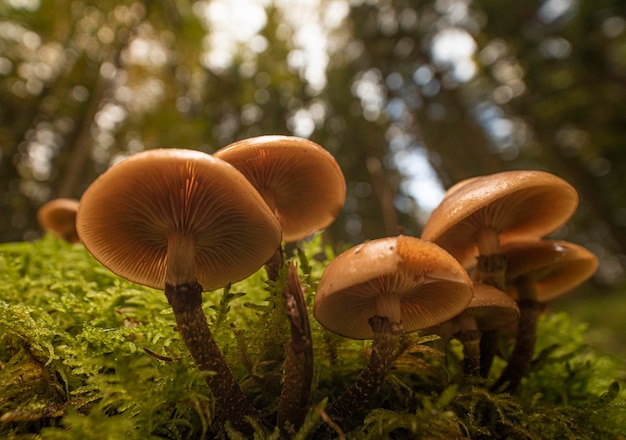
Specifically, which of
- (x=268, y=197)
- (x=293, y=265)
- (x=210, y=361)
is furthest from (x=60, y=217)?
(x=293, y=265)

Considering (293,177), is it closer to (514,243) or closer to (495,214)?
(495,214)

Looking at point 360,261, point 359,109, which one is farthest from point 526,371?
point 359,109

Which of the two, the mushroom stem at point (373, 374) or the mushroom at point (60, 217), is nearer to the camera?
the mushroom stem at point (373, 374)

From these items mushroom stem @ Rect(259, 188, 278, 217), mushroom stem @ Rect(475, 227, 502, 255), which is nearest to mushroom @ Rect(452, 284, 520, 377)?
mushroom stem @ Rect(475, 227, 502, 255)

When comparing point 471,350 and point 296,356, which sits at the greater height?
point 296,356

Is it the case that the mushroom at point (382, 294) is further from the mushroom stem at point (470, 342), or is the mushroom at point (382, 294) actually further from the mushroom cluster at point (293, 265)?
the mushroom stem at point (470, 342)

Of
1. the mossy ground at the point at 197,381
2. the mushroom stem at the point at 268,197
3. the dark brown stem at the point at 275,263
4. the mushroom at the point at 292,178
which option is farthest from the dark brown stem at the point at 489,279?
the mushroom stem at the point at 268,197

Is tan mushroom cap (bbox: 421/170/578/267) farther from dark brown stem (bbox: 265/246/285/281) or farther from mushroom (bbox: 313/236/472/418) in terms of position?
dark brown stem (bbox: 265/246/285/281)

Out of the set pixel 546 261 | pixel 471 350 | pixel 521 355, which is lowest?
pixel 521 355
